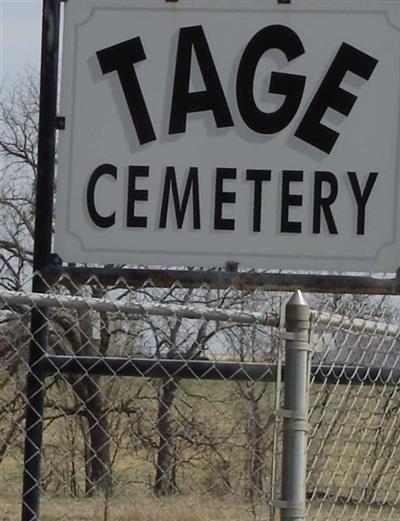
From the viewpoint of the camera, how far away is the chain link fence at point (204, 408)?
13.0ft

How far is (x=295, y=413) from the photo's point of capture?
3.46m

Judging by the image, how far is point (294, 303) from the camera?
348 centimetres

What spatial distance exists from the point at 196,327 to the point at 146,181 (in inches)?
77.8

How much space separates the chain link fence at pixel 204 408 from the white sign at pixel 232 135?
0.66ft

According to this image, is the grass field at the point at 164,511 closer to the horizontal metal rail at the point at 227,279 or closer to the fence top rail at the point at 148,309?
the horizontal metal rail at the point at 227,279

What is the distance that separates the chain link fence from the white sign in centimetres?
20

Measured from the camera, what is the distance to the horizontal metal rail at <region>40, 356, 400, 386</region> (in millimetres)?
3996

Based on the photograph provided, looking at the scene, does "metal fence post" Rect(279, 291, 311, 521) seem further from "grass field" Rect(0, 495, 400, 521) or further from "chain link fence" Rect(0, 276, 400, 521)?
"grass field" Rect(0, 495, 400, 521)

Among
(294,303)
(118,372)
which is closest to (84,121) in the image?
(118,372)

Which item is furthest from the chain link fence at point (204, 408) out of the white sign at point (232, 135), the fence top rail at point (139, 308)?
the white sign at point (232, 135)

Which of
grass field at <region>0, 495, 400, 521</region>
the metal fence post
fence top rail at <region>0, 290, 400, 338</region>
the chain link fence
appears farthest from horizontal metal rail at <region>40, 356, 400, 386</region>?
grass field at <region>0, 495, 400, 521</region>

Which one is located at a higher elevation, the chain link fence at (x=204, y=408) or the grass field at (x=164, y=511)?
the chain link fence at (x=204, y=408)

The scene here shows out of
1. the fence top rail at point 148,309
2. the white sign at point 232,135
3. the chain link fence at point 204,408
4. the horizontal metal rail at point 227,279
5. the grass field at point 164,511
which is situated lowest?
the grass field at point 164,511

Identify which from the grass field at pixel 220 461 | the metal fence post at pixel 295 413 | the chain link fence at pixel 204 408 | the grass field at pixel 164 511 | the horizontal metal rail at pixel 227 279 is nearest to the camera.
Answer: the metal fence post at pixel 295 413
